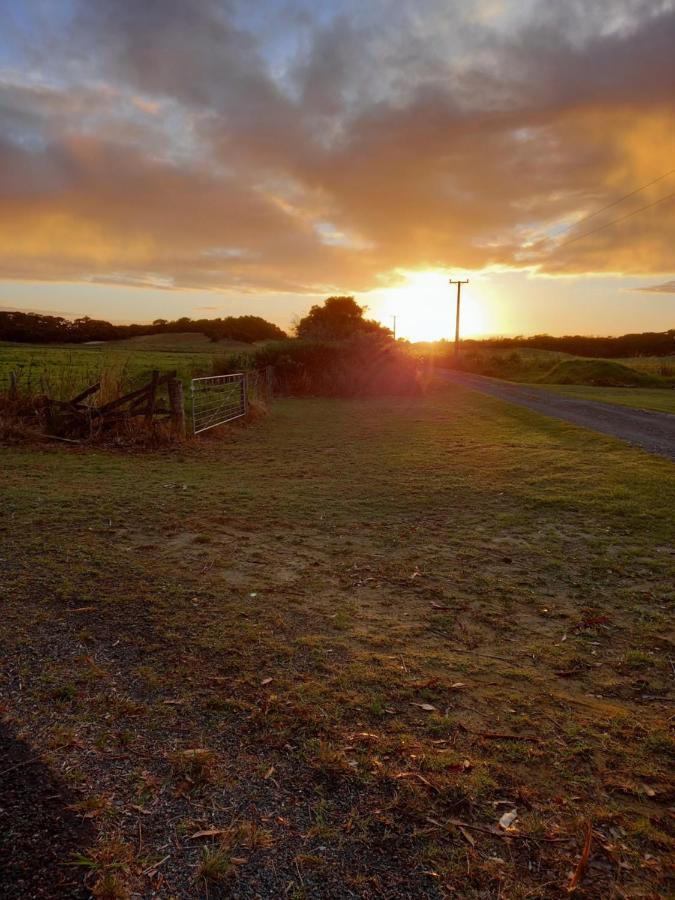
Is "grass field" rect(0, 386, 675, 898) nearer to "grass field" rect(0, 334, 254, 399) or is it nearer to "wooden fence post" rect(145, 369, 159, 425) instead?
"wooden fence post" rect(145, 369, 159, 425)

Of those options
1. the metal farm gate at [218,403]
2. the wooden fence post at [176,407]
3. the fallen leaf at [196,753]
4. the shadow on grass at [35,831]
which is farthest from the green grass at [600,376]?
the shadow on grass at [35,831]

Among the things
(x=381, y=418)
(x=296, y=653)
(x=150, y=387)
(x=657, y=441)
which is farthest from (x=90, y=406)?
(x=657, y=441)

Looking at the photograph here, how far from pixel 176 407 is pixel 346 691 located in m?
10.4

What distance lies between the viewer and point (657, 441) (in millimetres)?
12406

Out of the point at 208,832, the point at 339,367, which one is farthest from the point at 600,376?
the point at 208,832

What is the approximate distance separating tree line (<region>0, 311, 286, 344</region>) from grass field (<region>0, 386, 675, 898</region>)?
6014 cm

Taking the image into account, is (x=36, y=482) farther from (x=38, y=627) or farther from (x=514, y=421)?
(x=514, y=421)

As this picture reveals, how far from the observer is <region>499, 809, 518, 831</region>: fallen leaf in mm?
2287

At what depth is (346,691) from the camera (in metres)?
3.23

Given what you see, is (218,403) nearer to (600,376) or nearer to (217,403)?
(217,403)

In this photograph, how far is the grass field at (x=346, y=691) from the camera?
2141 mm

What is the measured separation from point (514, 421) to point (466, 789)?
48.4ft

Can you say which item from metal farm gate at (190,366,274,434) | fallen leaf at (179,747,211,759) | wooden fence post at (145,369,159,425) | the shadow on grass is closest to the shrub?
metal farm gate at (190,366,274,434)

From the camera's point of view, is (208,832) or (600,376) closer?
(208,832)
